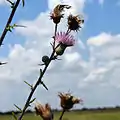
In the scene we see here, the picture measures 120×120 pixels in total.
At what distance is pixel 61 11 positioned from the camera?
4.66 meters

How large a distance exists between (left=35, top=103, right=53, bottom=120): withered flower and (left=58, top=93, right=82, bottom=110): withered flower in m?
0.22

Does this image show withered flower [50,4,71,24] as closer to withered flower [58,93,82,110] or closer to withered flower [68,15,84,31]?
withered flower [68,15,84,31]

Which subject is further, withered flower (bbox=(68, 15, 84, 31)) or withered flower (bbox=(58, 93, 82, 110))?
withered flower (bbox=(68, 15, 84, 31))

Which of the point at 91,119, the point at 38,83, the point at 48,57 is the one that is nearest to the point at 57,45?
the point at 48,57

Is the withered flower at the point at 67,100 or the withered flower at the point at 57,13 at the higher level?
the withered flower at the point at 57,13

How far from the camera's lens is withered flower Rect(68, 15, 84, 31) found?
15.2 ft

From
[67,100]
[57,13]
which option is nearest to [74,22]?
[57,13]

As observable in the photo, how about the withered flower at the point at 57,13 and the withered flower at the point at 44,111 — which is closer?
the withered flower at the point at 44,111

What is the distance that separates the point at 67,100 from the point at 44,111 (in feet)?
1.24

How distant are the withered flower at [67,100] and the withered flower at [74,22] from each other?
2.26 feet

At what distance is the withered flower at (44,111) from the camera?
152 inches

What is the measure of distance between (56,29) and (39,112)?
3.16 feet

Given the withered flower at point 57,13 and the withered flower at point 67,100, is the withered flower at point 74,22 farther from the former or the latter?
the withered flower at point 67,100

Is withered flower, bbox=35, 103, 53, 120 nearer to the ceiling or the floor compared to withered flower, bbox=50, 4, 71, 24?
nearer to the floor
